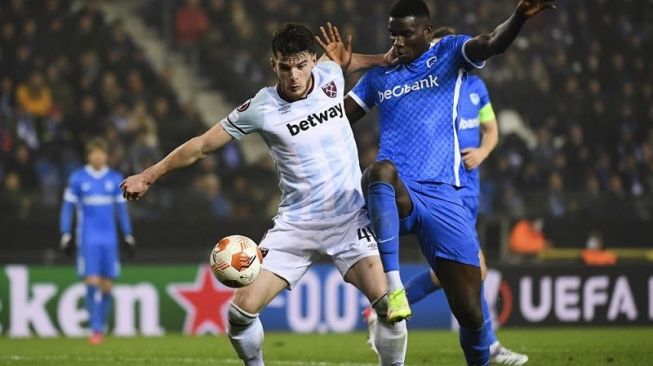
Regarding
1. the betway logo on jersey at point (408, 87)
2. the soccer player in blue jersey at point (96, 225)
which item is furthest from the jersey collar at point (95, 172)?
the betway logo on jersey at point (408, 87)

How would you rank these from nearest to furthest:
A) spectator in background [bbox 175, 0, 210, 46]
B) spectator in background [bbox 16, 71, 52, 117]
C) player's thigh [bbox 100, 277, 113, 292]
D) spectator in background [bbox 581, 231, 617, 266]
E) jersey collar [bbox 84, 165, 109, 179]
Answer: player's thigh [bbox 100, 277, 113, 292] < jersey collar [bbox 84, 165, 109, 179] < spectator in background [bbox 581, 231, 617, 266] < spectator in background [bbox 16, 71, 52, 117] < spectator in background [bbox 175, 0, 210, 46]

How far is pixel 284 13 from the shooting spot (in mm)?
20422

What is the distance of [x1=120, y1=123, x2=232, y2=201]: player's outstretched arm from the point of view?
704 cm

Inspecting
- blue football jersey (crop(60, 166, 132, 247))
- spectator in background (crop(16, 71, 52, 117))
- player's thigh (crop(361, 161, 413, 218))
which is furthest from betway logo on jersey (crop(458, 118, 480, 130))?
spectator in background (crop(16, 71, 52, 117))

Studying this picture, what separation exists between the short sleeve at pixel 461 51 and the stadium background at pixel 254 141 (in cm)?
784

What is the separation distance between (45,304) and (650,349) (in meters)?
7.46

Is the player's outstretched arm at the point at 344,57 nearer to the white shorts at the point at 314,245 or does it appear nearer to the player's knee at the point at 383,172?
the player's knee at the point at 383,172

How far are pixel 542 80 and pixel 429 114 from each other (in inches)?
476

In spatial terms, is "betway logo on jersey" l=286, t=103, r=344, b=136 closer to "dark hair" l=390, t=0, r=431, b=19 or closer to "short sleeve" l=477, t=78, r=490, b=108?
"dark hair" l=390, t=0, r=431, b=19

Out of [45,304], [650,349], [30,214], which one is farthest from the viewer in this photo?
[30,214]

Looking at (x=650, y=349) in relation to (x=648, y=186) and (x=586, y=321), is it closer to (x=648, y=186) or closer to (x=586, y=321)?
(x=586, y=321)

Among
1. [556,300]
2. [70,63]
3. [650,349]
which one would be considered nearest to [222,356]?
[650,349]

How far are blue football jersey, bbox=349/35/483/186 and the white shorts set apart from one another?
1.77 ft

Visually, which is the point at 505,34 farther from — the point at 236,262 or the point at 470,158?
the point at 236,262
